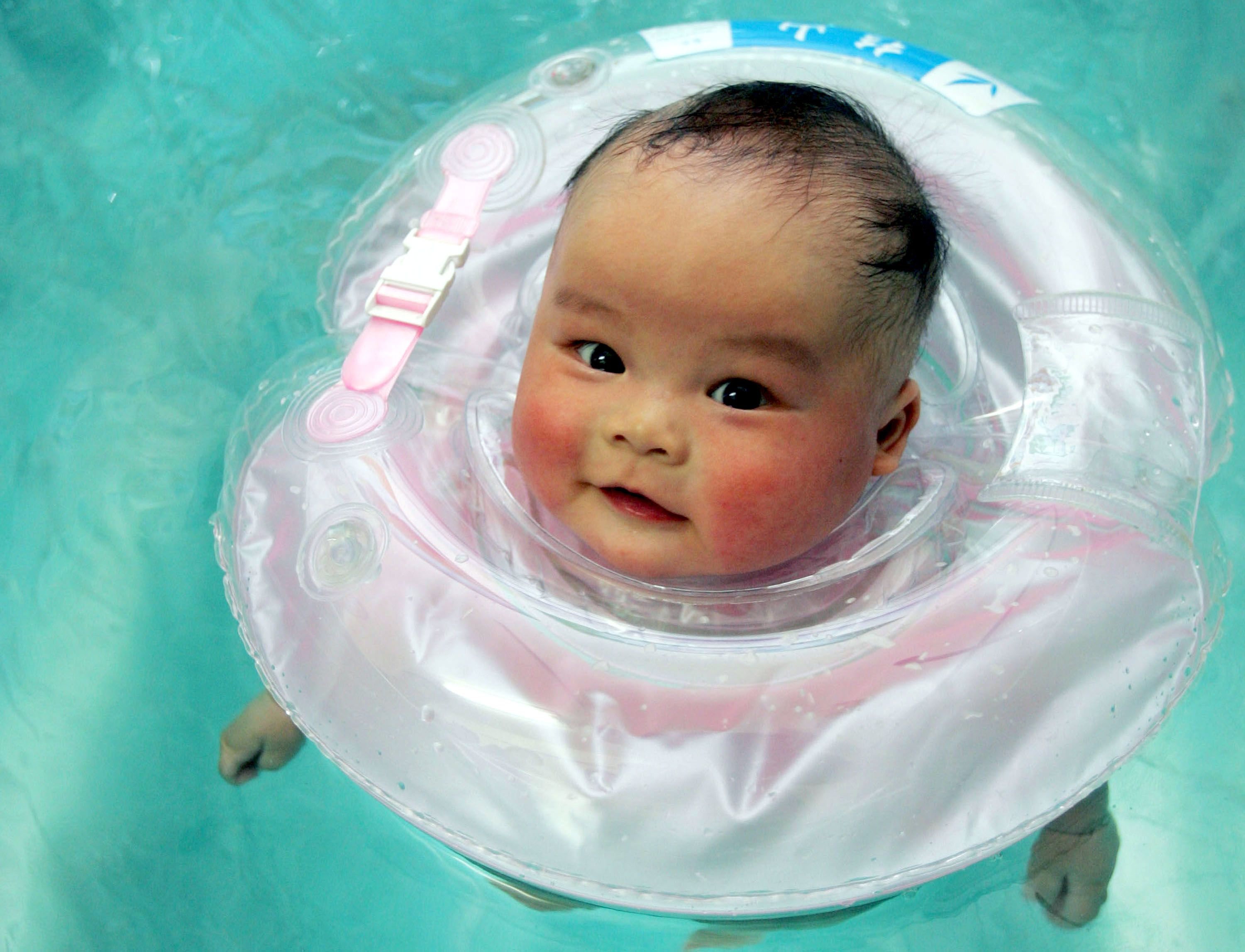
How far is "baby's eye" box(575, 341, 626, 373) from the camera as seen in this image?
1.05 meters

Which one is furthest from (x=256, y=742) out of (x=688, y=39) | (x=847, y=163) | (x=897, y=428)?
(x=688, y=39)

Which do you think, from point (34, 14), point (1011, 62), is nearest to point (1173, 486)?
point (1011, 62)

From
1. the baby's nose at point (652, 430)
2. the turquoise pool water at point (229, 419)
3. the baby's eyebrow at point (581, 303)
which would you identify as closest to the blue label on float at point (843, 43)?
the turquoise pool water at point (229, 419)

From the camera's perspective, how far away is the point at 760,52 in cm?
149

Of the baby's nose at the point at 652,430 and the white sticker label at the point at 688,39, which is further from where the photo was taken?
the white sticker label at the point at 688,39

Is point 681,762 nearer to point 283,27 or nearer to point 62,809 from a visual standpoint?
point 62,809

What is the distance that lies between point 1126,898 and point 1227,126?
4.11ft

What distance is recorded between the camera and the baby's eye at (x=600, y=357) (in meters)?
1.05

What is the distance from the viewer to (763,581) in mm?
1162

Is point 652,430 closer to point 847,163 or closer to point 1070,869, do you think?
point 847,163

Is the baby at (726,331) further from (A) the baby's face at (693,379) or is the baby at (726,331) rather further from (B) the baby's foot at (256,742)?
(B) the baby's foot at (256,742)

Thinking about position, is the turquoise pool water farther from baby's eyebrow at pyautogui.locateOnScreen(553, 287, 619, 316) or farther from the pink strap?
baby's eyebrow at pyautogui.locateOnScreen(553, 287, 619, 316)

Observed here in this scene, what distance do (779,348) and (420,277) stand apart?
47cm

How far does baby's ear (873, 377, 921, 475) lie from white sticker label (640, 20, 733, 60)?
60 centimetres
